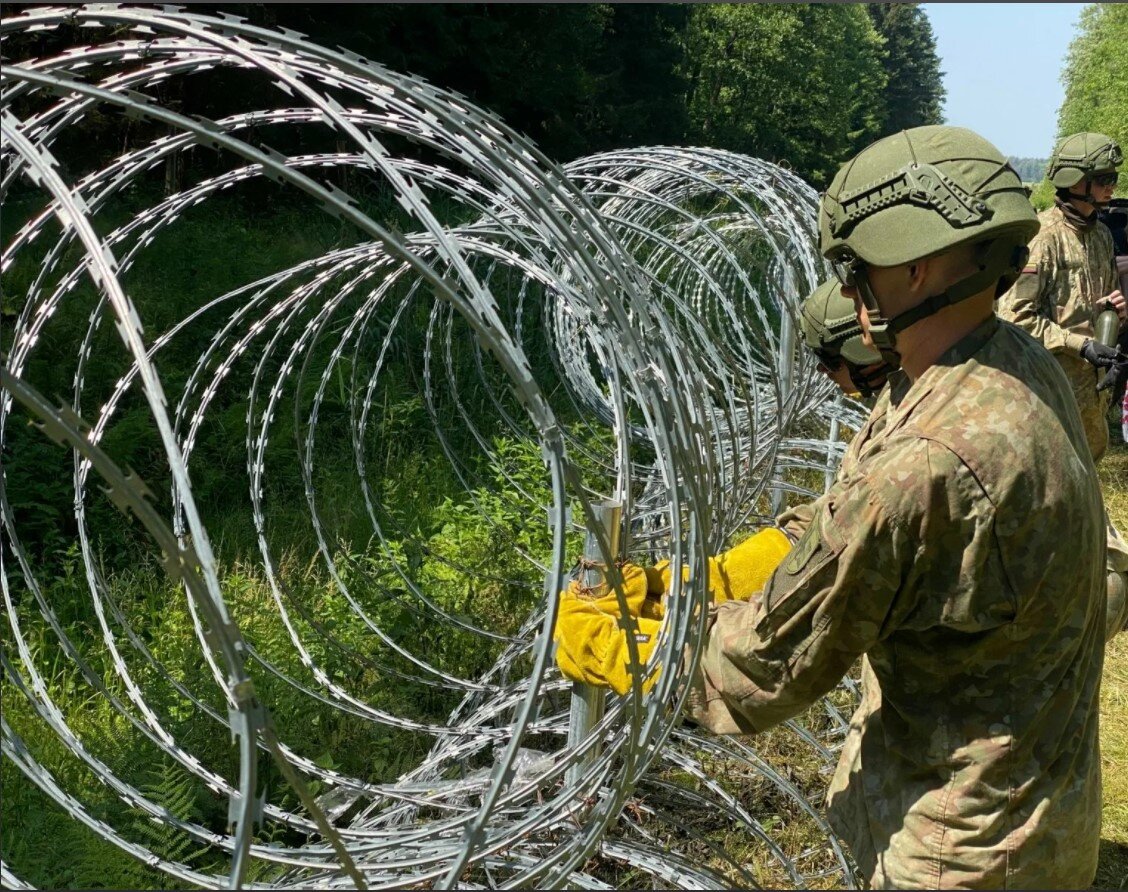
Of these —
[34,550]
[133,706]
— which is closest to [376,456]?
[34,550]

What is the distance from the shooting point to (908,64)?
82125 millimetres

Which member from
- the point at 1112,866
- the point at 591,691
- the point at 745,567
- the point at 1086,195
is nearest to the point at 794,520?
the point at 745,567

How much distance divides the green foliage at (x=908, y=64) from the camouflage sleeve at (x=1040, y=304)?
75.2 metres

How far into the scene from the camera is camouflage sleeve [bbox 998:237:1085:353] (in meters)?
5.96

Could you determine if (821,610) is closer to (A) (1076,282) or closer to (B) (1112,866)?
(B) (1112,866)

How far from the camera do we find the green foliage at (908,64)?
3147 inches

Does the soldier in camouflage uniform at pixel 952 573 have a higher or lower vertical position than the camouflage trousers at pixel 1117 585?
higher

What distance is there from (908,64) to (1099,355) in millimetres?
84399

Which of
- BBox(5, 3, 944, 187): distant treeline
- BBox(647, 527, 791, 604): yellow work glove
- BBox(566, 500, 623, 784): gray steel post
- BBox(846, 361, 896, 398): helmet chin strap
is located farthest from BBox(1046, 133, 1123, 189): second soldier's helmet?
BBox(566, 500, 623, 784): gray steel post

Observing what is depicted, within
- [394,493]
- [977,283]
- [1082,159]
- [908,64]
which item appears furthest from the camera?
[908,64]

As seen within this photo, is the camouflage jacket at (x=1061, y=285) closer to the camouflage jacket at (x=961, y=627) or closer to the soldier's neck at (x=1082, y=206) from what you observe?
the soldier's neck at (x=1082, y=206)

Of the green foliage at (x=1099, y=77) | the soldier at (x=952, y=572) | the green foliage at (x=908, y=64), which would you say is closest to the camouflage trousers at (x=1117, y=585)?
the soldier at (x=952, y=572)

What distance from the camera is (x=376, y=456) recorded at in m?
7.41

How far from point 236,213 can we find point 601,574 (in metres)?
11.0
